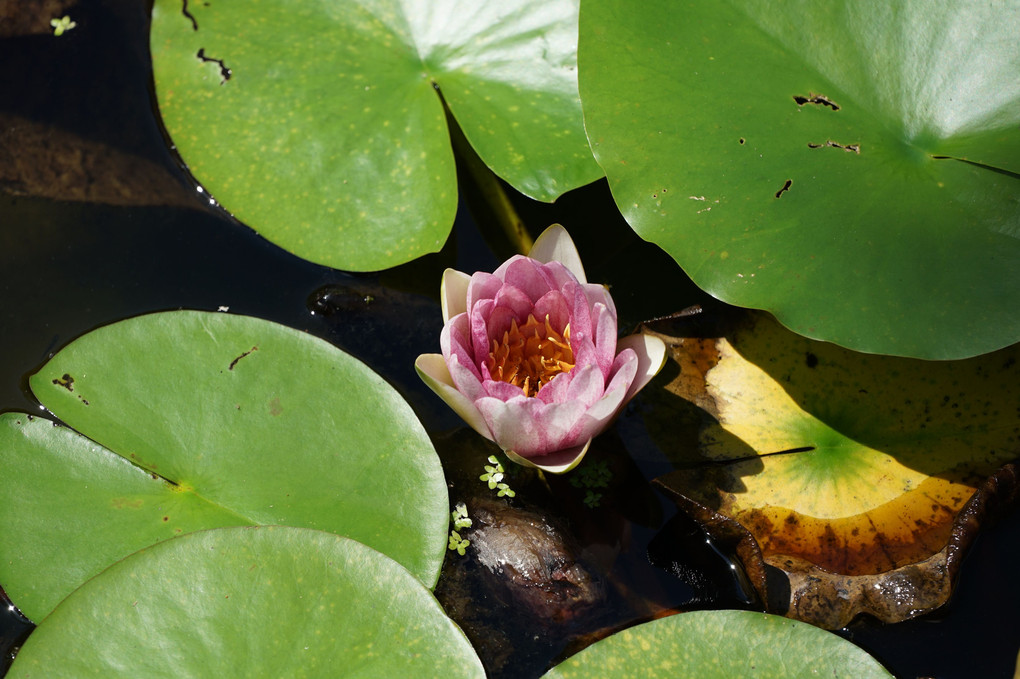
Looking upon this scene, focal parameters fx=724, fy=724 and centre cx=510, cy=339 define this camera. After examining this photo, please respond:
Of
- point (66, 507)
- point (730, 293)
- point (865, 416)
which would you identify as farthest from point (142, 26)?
→ point (865, 416)

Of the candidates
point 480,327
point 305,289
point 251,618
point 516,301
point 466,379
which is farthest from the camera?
point 305,289

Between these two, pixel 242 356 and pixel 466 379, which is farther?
pixel 242 356

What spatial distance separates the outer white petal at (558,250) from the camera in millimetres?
2043

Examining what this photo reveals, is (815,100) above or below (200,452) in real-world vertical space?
above

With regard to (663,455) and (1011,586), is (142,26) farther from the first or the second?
(1011,586)

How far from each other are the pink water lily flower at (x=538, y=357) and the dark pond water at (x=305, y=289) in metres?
0.38

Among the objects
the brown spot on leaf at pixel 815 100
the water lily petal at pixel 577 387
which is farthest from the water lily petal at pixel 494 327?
the brown spot on leaf at pixel 815 100

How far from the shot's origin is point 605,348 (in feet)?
6.18

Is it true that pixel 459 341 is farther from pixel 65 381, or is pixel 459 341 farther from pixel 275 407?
pixel 65 381

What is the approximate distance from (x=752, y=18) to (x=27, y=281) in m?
2.51

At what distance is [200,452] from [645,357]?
1.26m

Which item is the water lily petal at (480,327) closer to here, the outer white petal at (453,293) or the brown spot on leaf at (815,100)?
the outer white petal at (453,293)

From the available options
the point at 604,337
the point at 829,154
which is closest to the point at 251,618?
the point at 604,337

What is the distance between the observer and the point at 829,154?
6.51 feet
